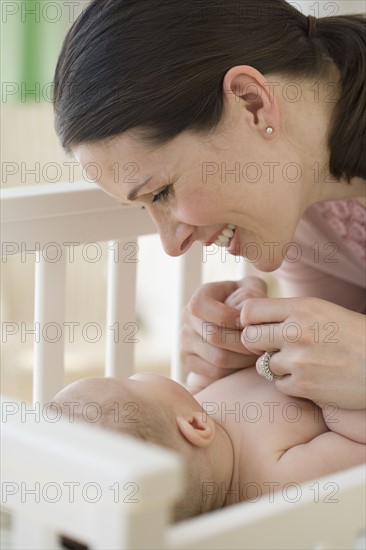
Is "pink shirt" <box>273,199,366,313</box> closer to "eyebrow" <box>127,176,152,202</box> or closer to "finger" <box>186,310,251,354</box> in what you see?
"finger" <box>186,310,251,354</box>

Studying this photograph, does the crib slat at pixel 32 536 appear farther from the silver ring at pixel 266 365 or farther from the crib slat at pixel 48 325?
the crib slat at pixel 48 325

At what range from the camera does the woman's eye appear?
1178mm

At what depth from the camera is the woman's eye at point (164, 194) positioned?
1178 millimetres

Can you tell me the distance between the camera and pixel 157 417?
1.08 m

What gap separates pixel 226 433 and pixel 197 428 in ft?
0.19

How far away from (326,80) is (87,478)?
71 cm

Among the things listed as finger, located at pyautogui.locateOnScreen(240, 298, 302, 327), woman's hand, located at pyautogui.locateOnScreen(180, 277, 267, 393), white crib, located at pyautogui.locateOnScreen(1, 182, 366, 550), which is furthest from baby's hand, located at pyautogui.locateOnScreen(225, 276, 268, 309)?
white crib, located at pyautogui.locateOnScreen(1, 182, 366, 550)

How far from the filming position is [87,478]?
69 centimetres

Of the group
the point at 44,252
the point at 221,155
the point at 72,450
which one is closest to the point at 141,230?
the point at 44,252

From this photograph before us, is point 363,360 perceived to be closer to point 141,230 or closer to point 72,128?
point 72,128

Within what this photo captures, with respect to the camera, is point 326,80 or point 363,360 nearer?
point 363,360

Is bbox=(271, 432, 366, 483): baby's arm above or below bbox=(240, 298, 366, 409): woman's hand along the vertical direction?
below

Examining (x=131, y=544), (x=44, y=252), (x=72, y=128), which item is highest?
(x=72, y=128)

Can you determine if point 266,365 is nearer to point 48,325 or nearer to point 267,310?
point 267,310
